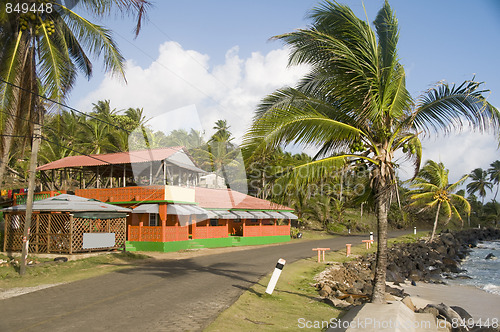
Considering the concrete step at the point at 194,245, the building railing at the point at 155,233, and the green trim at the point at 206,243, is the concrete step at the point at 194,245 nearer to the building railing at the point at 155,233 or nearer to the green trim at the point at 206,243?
the green trim at the point at 206,243

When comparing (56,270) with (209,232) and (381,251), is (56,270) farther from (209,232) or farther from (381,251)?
(209,232)

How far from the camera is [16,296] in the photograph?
1030cm

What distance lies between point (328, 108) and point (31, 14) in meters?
9.39

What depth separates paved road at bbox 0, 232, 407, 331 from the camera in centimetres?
741

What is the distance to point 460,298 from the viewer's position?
16.2 metres

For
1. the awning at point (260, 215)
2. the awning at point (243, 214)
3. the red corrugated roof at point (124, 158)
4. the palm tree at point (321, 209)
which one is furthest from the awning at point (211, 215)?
the palm tree at point (321, 209)

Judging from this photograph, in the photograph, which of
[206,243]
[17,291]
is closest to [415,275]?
[206,243]

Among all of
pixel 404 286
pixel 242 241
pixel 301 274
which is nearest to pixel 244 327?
pixel 301 274

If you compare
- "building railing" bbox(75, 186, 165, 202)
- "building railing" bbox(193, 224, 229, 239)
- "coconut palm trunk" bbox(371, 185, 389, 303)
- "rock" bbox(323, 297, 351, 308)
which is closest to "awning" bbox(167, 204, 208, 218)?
"building railing" bbox(75, 186, 165, 202)

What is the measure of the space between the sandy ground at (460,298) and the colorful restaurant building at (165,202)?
27.1 feet

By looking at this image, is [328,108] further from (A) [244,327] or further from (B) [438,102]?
(A) [244,327]

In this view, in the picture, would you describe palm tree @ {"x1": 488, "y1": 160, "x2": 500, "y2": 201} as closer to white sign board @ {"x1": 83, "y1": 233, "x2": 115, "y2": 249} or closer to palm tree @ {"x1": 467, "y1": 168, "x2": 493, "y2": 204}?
palm tree @ {"x1": 467, "y1": 168, "x2": 493, "y2": 204}

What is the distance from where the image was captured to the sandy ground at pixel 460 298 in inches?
534

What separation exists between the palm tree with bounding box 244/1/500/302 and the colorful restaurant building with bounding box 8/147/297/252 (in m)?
13.1
